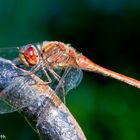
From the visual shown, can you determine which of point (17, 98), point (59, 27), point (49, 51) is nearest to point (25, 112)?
point (17, 98)

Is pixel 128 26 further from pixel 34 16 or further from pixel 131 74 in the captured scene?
pixel 34 16

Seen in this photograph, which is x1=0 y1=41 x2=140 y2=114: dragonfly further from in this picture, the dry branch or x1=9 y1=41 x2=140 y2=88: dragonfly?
the dry branch

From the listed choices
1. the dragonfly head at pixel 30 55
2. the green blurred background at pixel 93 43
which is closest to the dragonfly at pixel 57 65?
the dragonfly head at pixel 30 55

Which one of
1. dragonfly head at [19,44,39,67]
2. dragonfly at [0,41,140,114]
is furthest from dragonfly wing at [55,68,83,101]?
dragonfly head at [19,44,39,67]

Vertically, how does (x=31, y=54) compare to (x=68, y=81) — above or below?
above

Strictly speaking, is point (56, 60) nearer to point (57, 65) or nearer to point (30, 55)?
point (57, 65)

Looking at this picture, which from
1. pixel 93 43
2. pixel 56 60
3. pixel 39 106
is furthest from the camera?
pixel 93 43

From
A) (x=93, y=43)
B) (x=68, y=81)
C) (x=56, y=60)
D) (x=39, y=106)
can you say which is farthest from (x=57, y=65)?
(x=39, y=106)
